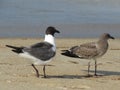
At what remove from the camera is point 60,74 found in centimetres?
1222

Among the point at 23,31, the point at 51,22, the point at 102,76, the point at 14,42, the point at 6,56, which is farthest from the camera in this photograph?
the point at 51,22

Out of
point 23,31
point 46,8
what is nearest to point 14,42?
point 23,31

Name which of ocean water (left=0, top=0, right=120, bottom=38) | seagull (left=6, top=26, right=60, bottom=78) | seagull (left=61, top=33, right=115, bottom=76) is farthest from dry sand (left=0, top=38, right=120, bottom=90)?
ocean water (left=0, top=0, right=120, bottom=38)

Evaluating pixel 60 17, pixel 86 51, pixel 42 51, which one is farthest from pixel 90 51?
pixel 60 17

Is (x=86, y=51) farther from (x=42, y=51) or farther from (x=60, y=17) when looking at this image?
(x=60, y=17)

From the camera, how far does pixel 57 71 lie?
12516mm

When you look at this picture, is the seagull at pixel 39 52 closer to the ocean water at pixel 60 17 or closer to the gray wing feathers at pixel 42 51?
the gray wing feathers at pixel 42 51

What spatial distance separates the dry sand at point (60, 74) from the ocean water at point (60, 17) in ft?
17.7

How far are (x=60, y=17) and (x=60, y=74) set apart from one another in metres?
12.4

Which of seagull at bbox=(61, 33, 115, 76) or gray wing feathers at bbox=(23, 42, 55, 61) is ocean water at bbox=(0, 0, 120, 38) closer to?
seagull at bbox=(61, 33, 115, 76)

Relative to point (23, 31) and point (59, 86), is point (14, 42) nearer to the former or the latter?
point (23, 31)

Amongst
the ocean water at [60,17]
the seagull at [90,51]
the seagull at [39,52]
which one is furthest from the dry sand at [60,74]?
the ocean water at [60,17]

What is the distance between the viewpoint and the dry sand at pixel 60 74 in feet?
34.4

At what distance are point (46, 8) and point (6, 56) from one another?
13683mm
